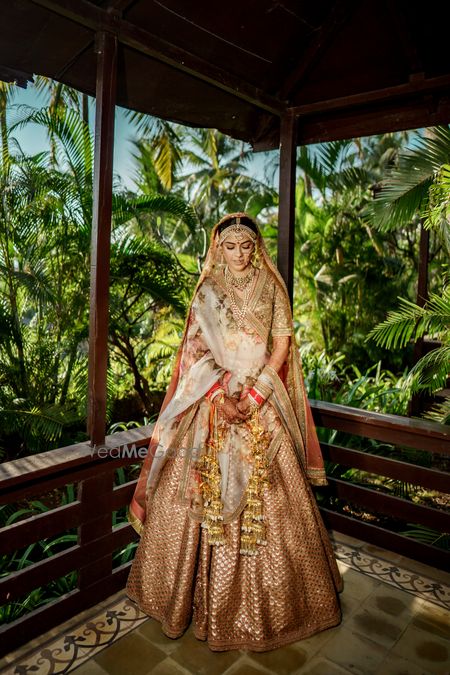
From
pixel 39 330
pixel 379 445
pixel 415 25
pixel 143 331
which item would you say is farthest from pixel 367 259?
pixel 415 25

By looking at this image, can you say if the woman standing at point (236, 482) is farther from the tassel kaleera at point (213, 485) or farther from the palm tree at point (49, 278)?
the palm tree at point (49, 278)

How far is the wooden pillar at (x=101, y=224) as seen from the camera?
2.09 m

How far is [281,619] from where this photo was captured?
2.00 m

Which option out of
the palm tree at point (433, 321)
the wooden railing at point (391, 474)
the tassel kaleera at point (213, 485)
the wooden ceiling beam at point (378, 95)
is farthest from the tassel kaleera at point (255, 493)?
the wooden ceiling beam at point (378, 95)

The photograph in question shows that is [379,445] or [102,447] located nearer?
[102,447]

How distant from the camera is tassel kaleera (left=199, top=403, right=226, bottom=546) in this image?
1975 mm

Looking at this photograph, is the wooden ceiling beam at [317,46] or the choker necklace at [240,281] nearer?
the choker necklace at [240,281]

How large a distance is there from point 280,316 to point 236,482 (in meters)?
0.78

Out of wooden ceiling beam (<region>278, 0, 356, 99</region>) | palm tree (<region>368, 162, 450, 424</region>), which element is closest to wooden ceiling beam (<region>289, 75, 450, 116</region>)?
wooden ceiling beam (<region>278, 0, 356, 99</region>)

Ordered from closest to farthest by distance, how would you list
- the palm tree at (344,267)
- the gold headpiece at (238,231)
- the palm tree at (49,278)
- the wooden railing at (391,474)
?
the gold headpiece at (238,231) < the wooden railing at (391,474) < the palm tree at (49,278) < the palm tree at (344,267)

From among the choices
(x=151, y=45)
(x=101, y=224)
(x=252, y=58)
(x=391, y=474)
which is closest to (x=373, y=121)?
(x=252, y=58)

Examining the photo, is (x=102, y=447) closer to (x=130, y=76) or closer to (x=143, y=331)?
(x=130, y=76)

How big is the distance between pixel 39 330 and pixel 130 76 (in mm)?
2886

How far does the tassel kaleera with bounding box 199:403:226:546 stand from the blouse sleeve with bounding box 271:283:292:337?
47cm
